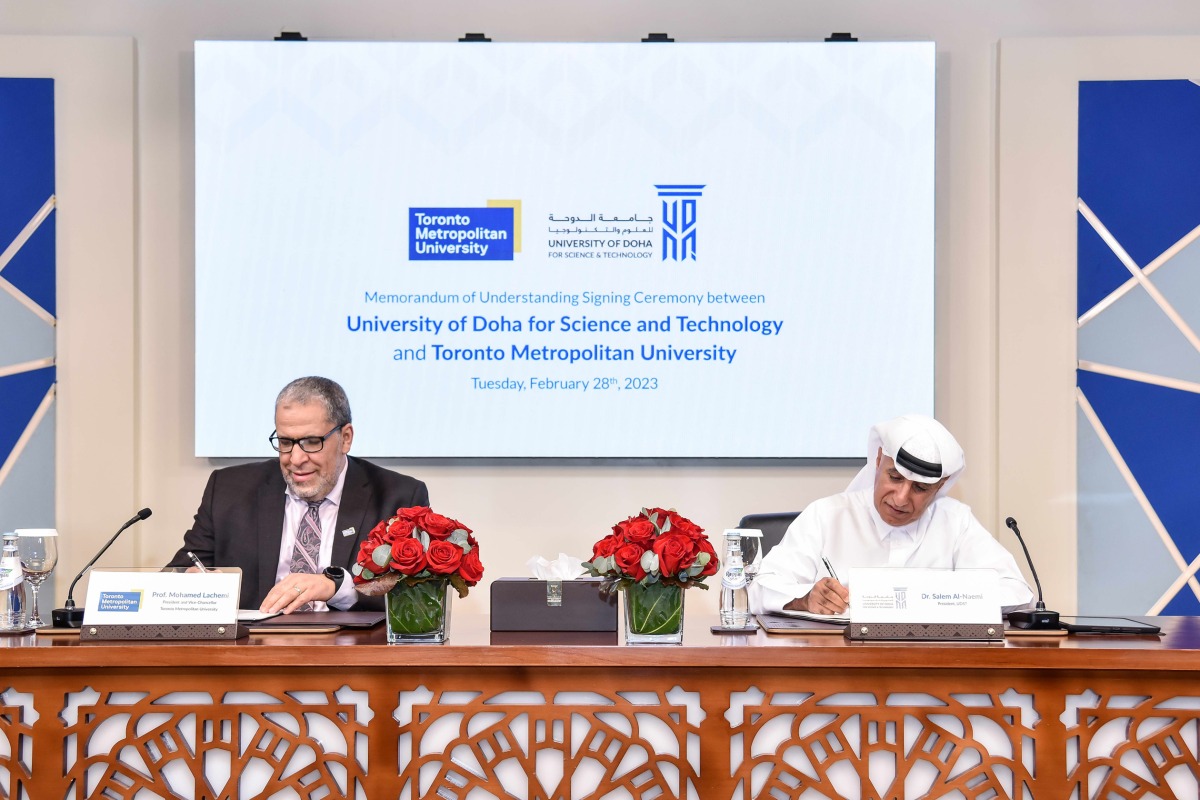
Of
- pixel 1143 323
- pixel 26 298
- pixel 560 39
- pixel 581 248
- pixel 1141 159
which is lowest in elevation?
pixel 1143 323

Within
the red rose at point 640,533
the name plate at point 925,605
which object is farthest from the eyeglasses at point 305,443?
the name plate at point 925,605

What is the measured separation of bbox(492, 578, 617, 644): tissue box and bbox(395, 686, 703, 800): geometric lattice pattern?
9.9 inches

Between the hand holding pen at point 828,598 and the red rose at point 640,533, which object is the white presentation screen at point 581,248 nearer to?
the hand holding pen at point 828,598

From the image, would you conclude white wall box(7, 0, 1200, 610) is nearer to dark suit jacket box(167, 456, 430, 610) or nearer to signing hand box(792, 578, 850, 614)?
dark suit jacket box(167, 456, 430, 610)

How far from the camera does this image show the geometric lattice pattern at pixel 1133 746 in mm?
2121

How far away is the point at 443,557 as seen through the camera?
88.4 inches

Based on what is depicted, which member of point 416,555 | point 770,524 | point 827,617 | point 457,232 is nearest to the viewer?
point 416,555

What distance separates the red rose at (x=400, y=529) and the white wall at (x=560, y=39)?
193cm

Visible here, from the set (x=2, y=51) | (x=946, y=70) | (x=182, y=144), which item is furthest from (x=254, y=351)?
(x=946, y=70)

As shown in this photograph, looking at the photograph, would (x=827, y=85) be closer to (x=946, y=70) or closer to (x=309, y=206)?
(x=946, y=70)

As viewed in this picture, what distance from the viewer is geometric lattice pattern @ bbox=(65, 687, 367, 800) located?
2139 millimetres

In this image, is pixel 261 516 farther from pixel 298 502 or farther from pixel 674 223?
pixel 674 223

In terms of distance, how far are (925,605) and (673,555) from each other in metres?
0.54

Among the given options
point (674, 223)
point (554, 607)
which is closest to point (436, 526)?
point (554, 607)
